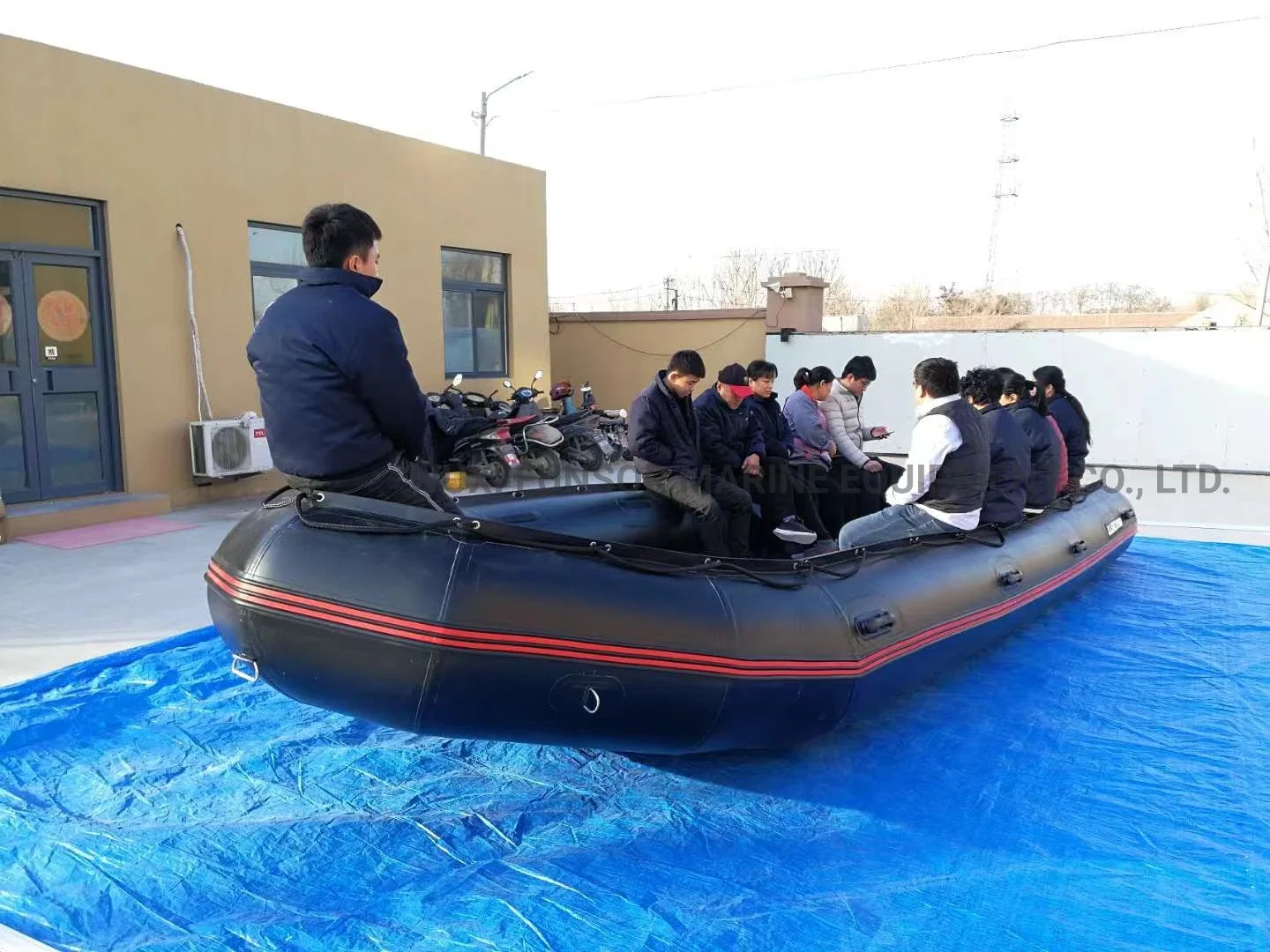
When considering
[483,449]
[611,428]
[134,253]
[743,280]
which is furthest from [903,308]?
[134,253]

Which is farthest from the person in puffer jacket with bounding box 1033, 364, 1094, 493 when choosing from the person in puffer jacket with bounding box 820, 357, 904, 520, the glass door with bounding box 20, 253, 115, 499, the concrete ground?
the glass door with bounding box 20, 253, 115, 499

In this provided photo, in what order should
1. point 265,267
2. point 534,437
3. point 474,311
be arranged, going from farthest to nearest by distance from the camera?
point 474,311 < point 534,437 < point 265,267

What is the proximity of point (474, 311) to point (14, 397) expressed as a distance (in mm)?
4853

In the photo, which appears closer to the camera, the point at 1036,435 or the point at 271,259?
the point at 1036,435

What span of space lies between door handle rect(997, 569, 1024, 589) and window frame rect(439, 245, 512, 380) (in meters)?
6.65

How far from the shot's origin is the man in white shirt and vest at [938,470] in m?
3.89

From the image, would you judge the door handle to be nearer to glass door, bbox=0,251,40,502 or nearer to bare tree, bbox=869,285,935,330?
glass door, bbox=0,251,40,502

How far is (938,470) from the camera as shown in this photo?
4.01m

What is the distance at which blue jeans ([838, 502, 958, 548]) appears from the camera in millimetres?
4031

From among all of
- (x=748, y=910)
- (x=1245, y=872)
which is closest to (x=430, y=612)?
(x=748, y=910)

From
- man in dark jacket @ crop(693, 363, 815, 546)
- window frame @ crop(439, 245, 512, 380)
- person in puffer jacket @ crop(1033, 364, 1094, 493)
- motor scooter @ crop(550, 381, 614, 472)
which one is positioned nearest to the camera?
man in dark jacket @ crop(693, 363, 815, 546)

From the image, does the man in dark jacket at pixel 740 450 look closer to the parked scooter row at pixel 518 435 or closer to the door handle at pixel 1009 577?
the door handle at pixel 1009 577

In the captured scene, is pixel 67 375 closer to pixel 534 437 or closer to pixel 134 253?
pixel 134 253

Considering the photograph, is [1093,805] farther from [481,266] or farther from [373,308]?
[481,266]
